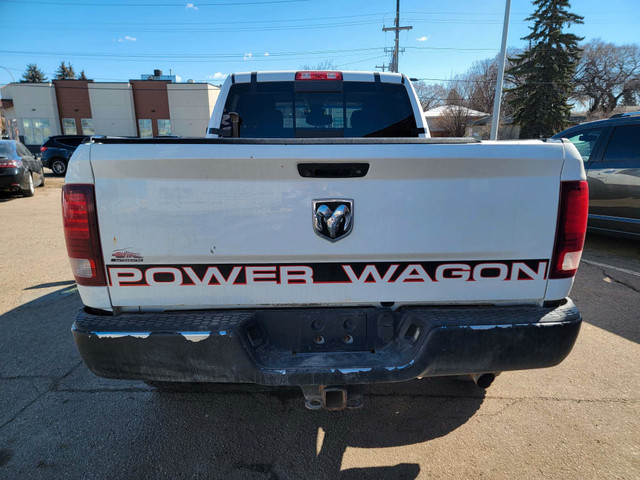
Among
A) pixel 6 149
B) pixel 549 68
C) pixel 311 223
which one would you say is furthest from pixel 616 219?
pixel 549 68

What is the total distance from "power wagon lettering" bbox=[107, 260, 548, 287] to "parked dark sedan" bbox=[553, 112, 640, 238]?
4686mm

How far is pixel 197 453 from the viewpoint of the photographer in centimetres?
224

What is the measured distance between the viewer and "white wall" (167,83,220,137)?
39.1 meters

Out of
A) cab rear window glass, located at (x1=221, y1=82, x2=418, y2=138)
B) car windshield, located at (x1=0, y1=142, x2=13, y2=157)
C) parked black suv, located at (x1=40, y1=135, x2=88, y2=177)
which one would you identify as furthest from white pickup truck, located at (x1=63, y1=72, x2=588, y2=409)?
parked black suv, located at (x1=40, y1=135, x2=88, y2=177)

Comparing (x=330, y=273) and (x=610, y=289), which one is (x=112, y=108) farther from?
(x=330, y=273)

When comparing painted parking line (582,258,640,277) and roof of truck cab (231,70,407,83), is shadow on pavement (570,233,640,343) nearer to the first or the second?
painted parking line (582,258,640,277)

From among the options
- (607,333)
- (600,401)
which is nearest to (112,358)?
(600,401)

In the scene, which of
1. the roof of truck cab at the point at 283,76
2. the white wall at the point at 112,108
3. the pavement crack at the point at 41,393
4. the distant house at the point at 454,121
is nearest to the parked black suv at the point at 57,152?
the white wall at the point at 112,108

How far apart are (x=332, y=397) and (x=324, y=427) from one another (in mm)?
730

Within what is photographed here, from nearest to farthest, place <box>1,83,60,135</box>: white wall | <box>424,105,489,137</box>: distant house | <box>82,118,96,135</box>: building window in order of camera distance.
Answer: <box>424,105,489,137</box>: distant house → <box>1,83,60,135</box>: white wall → <box>82,118,96,135</box>: building window

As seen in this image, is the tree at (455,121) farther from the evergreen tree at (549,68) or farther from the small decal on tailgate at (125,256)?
the small decal on tailgate at (125,256)

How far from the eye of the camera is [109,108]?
39.1 metres

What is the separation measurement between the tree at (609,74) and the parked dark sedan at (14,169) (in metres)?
58.8

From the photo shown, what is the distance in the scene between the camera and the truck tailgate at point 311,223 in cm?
175
